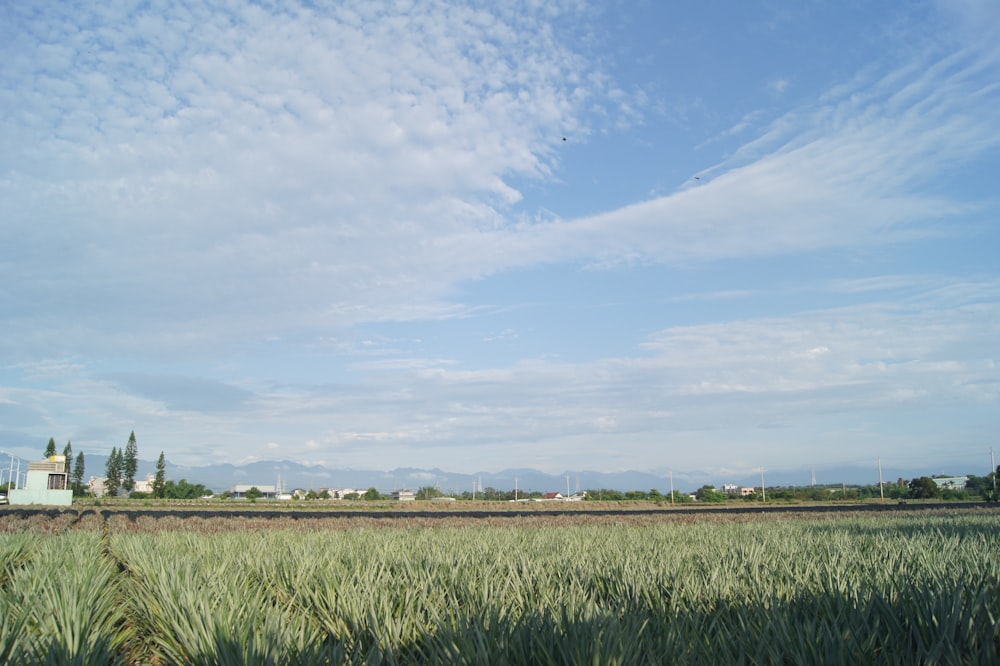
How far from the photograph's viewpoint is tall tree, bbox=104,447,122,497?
10250cm

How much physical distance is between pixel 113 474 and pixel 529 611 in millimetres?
117063

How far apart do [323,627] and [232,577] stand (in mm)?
1598

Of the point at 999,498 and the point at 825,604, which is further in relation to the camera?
the point at 999,498

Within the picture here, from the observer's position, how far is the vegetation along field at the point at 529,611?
3100mm

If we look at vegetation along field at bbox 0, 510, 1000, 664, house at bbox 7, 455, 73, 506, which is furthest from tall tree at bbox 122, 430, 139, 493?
vegetation along field at bbox 0, 510, 1000, 664

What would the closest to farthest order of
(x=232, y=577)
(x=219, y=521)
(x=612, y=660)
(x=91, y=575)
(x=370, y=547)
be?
(x=612, y=660), (x=232, y=577), (x=91, y=575), (x=370, y=547), (x=219, y=521)

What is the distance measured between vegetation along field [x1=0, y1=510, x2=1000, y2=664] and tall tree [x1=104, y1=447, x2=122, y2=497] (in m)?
110

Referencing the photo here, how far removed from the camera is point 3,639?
377 centimetres

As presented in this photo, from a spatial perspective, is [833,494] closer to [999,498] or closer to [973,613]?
[999,498]

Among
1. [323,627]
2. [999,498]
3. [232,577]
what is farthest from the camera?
[999,498]

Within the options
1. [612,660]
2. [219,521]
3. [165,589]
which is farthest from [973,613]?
[219,521]

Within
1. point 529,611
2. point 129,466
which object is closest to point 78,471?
point 129,466

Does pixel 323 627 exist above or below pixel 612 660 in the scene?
below

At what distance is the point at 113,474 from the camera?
103750 millimetres
